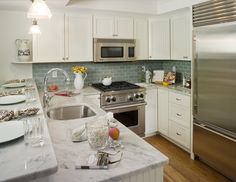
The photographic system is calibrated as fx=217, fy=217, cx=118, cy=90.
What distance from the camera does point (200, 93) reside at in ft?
9.05

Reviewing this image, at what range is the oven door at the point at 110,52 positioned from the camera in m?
3.56

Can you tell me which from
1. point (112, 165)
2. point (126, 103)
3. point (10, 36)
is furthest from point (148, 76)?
point (112, 165)

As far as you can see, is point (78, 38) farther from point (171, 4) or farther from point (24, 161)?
point (24, 161)

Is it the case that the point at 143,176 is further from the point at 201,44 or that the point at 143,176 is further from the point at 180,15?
the point at 180,15

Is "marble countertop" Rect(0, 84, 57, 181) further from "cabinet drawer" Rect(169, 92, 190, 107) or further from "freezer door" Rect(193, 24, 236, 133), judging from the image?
"cabinet drawer" Rect(169, 92, 190, 107)

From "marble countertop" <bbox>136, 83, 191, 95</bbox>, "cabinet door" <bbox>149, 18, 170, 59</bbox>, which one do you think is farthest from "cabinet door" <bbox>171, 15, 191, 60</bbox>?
"marble countertop" <bbox>136, 83, 191, 95</bbox>

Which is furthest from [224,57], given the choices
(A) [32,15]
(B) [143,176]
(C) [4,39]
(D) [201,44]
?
(C) [4,39]

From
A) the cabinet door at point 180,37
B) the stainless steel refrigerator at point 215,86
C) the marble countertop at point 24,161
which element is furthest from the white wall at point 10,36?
the marble countertop at point 24,161

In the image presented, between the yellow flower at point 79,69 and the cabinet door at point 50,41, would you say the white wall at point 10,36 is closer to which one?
the cabinet door at point 50,41

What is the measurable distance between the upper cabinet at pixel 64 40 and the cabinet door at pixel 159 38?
3.90 feet

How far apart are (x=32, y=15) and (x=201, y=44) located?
1967mm

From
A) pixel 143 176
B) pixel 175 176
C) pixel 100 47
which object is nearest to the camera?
pixel 143 176

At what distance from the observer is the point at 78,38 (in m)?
3.45

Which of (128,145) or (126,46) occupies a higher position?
(126,46)
